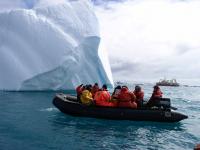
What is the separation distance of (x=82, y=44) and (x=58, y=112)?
1505cm

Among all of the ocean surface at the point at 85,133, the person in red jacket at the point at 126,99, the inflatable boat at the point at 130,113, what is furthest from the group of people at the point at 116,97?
the ocean surface at the point at 85,133

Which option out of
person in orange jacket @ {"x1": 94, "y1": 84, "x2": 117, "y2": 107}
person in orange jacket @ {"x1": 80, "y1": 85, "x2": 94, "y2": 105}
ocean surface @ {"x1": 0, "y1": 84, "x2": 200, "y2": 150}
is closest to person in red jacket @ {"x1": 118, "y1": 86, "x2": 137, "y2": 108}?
person in orange jacket @ {"x1": 94, "y1": 84, "x2": 117, "y2": 107}

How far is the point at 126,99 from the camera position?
49.8 ft

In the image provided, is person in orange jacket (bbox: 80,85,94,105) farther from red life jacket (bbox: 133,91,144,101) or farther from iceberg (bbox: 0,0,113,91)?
iceberg (bbox: 0,0,113,91)

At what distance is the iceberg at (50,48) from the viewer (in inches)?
1170

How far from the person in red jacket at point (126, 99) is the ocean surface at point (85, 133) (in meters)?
0.80

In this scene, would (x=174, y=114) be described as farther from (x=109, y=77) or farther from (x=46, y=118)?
(x=109, y=77)

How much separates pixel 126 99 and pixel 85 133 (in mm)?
3231

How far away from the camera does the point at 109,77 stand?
34.6 meters

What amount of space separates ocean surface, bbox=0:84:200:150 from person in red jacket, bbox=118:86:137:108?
80 cm

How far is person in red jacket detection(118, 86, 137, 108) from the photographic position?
15.1m

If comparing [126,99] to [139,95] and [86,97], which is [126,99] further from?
[86,97]

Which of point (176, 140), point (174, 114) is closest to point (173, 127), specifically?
point (174, 114)

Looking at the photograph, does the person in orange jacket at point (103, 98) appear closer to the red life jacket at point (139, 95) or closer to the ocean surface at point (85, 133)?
the ocean surface at point (85, 133)
